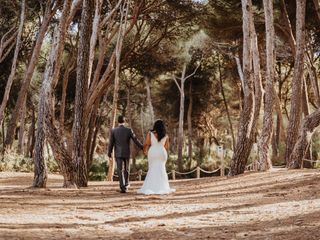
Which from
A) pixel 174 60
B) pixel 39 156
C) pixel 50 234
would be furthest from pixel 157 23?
pixel 50 234

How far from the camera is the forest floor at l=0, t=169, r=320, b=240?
6.14 m

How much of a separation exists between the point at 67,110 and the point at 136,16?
12553mm

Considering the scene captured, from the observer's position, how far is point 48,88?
11.8m

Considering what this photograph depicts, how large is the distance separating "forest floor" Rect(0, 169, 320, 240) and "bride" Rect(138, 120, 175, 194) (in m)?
0.34

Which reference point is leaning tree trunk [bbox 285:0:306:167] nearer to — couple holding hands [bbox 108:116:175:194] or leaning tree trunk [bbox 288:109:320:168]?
leaning tree trunk [bbox 288:109:320:168]

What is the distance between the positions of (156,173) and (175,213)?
11.8 ft

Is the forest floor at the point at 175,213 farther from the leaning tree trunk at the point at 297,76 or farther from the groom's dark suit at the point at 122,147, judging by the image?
the leaning tree trunk at the point at 297,76

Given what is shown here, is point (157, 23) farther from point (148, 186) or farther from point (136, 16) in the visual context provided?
point (148, 186)

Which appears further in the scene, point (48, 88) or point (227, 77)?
point (227, 77)

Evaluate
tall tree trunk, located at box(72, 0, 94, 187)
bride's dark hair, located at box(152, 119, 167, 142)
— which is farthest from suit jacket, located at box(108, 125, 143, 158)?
tall tree trunk, located at box(72, 0, 94, 187)

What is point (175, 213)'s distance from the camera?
8.01 metres

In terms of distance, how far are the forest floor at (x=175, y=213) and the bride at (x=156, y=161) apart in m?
0.34

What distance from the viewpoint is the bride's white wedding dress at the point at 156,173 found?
1145cm

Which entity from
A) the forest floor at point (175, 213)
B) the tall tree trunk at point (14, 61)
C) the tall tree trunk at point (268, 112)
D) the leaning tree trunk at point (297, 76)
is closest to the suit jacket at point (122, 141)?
the forest floor at point (175, 213)
